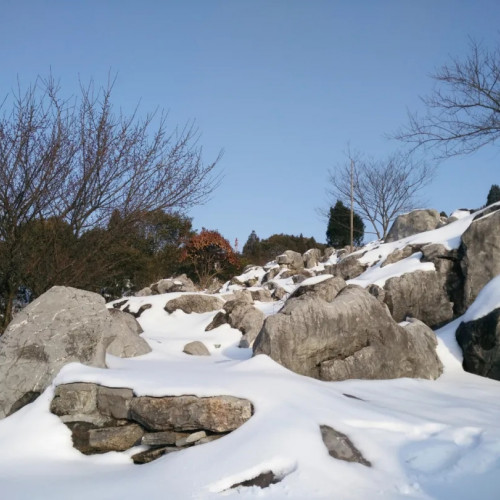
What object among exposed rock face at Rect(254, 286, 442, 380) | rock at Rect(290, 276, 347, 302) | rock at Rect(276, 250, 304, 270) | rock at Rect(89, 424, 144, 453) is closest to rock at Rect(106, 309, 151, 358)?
exposed rock face at Rect(254, 286, 442, 380)

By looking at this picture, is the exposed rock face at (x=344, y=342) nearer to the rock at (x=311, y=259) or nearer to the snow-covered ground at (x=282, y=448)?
the snow-covered ground at (x=282, y=448)

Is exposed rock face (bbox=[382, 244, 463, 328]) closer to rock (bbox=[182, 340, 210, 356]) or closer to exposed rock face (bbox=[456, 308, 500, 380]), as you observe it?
exposed rock face (bbox=[456, 308, 500, 380])

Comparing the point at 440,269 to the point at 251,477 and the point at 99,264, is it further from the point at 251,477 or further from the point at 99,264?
the point at 251,477

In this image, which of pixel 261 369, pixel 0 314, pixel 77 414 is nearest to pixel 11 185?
pixel 0 314

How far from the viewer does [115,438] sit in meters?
4.19

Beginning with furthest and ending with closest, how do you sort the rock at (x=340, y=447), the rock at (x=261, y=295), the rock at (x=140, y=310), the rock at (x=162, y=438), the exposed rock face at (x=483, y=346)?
1. the rock at (x=261, y=295)
2. the rock at (x=140, y=310)
3. the exposed rock face at (x=483, y=346)
4. the rock at (x=162, y=438)
5. the rock at (x=340, y=447)

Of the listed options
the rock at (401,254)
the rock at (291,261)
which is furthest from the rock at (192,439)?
the rock at (291,261)

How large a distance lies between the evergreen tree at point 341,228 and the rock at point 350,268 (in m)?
15.1

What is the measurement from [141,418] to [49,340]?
138cm

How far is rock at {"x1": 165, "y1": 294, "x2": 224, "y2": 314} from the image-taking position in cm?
1098

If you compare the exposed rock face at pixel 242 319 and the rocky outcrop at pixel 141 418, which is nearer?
the rocky outcrop at pixel 141 418

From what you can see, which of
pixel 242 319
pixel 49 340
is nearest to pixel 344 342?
pixel 49 340

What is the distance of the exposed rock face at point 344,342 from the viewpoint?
557 cm

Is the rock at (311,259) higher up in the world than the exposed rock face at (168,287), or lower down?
higher up
